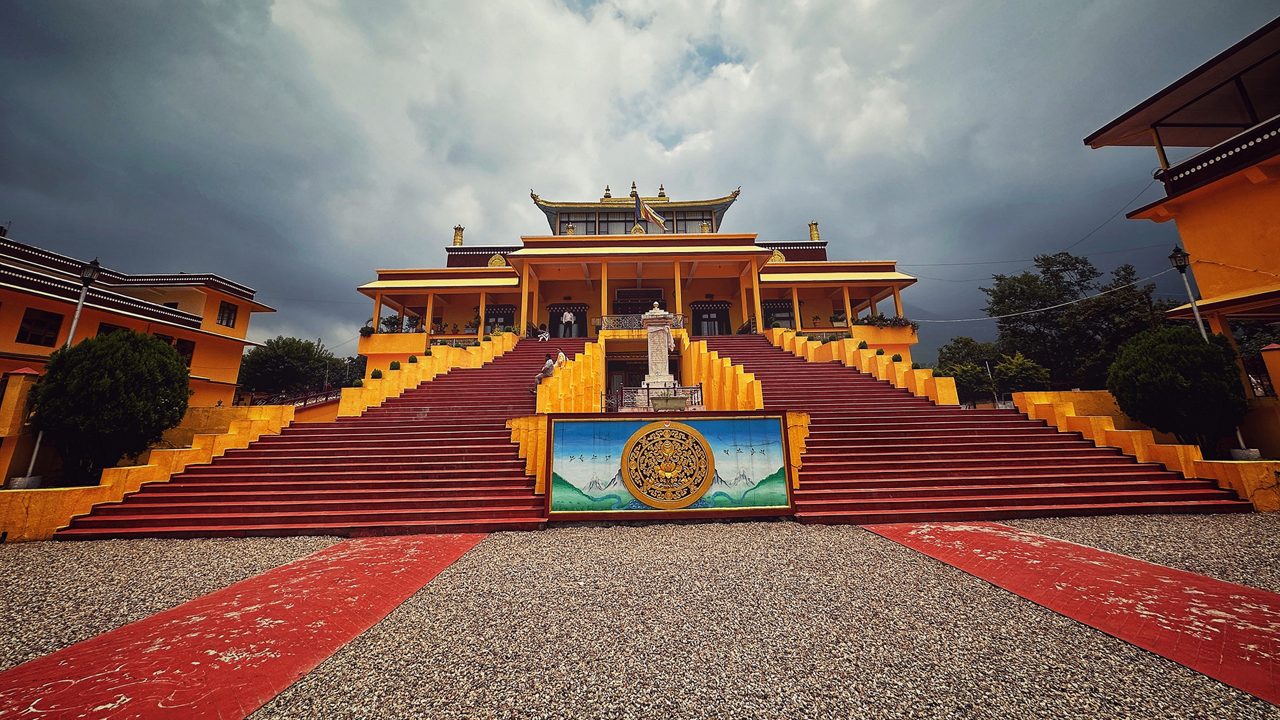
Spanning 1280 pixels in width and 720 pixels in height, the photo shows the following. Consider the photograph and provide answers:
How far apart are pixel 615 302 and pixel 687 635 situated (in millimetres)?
22686

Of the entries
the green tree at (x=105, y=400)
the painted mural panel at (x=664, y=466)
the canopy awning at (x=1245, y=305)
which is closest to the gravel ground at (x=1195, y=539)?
the painted mural panel at (x=664, y=466)

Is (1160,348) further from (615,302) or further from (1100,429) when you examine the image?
(615,302)

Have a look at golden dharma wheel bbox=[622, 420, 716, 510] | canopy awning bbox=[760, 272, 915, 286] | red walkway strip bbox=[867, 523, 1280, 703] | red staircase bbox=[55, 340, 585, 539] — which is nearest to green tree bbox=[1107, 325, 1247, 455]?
red walkway strip bbox=[867, 523, 1280, 703]

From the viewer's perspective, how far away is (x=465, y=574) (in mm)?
4715

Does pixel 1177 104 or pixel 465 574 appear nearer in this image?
pixel 465 574

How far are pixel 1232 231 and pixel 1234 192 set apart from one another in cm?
103

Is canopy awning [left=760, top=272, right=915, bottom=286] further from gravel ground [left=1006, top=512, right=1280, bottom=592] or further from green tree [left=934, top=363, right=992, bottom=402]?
gravel ground [left=1006, top=512, right=1280, bottom=592]

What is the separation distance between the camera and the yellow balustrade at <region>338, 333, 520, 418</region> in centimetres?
1162

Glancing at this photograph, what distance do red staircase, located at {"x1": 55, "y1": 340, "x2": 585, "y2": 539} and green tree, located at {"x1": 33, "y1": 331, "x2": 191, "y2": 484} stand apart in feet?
8.54

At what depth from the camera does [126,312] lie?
15594mm

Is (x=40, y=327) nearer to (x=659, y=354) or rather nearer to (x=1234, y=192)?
(x=659, y=354)

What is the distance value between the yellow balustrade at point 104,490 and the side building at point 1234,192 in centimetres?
2366

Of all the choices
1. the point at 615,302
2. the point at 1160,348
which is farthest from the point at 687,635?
the point at 615,302

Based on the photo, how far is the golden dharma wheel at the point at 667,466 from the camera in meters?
6.84
